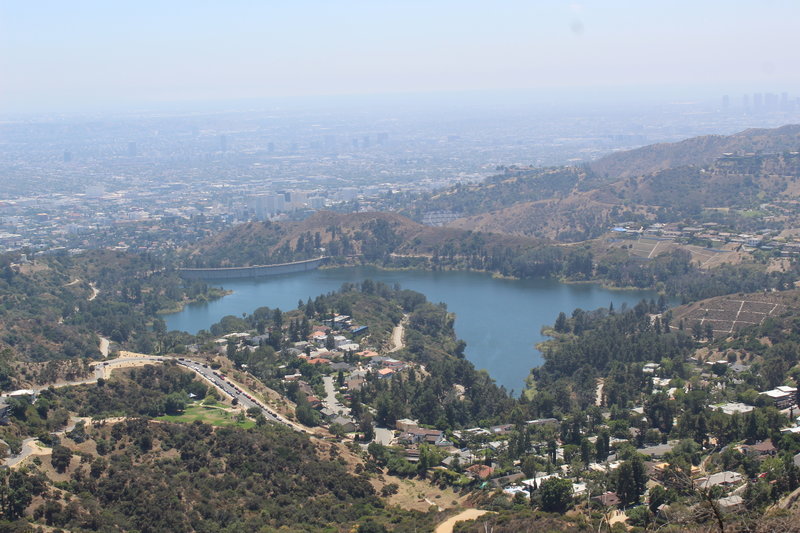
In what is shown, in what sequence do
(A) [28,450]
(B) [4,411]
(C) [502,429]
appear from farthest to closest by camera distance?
(C) [502,429], (B) [4,411], (A) [28,450]

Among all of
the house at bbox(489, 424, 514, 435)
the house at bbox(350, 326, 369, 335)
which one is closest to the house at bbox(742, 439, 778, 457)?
the house at bbox(489, 424, 514, 435)

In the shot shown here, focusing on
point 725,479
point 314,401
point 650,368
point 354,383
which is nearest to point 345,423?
point 314,401

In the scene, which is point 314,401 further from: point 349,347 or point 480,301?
point 480,301

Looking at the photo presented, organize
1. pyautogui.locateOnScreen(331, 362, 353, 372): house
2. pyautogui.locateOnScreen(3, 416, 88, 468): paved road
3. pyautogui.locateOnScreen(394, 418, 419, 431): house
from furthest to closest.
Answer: pyautogui.locateOnScreen(331, 362, 353, 372): house → pyautogui.locateOnScreen(394, 418, 419, 431): house → pyautogui.locateOnScreen(3, 416, 88, 468): paved road

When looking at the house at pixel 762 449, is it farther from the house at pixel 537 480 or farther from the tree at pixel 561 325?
the tree at pixel 561 325

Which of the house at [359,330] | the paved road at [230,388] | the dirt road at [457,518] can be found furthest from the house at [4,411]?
the house at [359,330]

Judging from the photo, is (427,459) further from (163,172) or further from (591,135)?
(591,135)

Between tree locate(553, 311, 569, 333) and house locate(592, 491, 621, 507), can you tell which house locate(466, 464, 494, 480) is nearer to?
house locate(592, 491, 621, 507)
